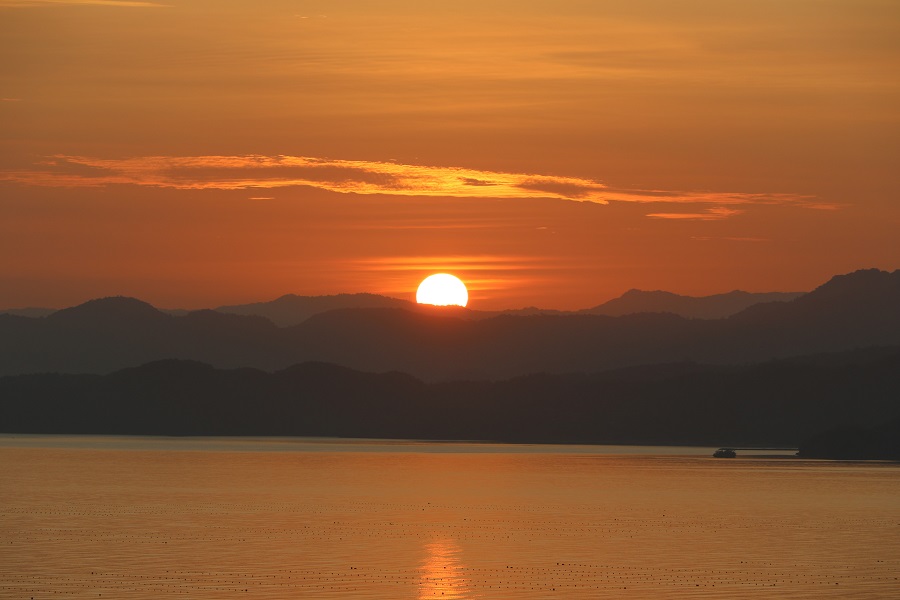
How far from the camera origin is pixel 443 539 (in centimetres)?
8125

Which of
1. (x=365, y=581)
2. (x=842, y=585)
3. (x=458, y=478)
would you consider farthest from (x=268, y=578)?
(x=458, y=478)

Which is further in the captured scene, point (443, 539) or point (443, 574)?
point (443, 539)

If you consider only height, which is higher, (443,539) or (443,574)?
(443,539)

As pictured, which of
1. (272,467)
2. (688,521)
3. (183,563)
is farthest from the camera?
(272,467)

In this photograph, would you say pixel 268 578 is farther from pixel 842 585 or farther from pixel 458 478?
pixel 458 478

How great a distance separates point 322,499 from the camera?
117625mm

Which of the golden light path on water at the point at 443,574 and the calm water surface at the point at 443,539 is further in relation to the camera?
the calm water surface at the point at 443,539

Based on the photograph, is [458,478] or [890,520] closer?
[890,520]

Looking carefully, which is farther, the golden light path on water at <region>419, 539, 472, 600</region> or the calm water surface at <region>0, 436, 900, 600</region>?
the calm water surface at <region>0, 436, 900, 600</region>

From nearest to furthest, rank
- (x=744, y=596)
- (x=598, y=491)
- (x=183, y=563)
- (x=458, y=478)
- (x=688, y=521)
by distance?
(x=744, y=596), (x=183, y=563), (x=688, y=521), (x=598, y=491), (x=458, y=478)

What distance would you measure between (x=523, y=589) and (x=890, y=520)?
154 feet

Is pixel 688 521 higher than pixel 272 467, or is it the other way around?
pixel 272 467

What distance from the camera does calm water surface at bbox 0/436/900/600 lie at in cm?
5969

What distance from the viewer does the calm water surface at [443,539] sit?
196ft
